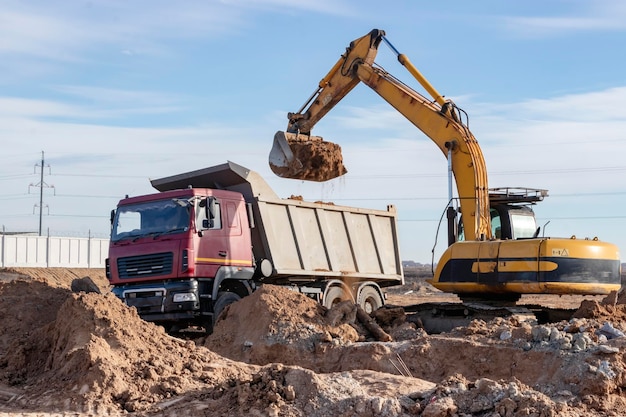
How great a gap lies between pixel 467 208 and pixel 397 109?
2.88 m

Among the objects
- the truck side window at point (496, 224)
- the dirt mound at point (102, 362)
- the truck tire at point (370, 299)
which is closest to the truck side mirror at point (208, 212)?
the dirt mound at point (102, 362)

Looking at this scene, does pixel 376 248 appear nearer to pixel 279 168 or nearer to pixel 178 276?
pixel 279 168

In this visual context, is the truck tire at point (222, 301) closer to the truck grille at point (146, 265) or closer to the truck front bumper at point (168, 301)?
the truck front bumper at point (168, 301)

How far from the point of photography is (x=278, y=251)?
16.4 m

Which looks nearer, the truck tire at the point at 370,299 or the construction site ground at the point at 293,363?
the construction site ground at the point at 293,363

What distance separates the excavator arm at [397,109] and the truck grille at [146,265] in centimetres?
371

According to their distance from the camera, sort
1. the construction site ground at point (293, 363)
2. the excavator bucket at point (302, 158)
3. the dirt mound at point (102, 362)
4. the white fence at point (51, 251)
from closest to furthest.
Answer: the construction site ground at point (293, 363) < the dirt mound at point (102, 362) < the excavator bucket at point (302, 158) < the white fence at point (51, 251)

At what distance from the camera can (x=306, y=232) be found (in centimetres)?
1711

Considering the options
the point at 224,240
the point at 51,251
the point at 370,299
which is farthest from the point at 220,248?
the point at 51,251

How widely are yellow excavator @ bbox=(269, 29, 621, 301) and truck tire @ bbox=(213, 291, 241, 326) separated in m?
3.37

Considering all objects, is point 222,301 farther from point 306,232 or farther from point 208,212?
point 306,232

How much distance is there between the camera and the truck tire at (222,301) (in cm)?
1491

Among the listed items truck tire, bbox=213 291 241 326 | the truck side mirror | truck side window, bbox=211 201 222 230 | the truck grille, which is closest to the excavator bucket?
truck side window, bbox=211 201 222 230

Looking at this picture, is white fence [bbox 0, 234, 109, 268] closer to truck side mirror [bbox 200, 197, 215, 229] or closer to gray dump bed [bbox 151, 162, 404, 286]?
gray dump bed [bbox 151, 162, 404, 286]
